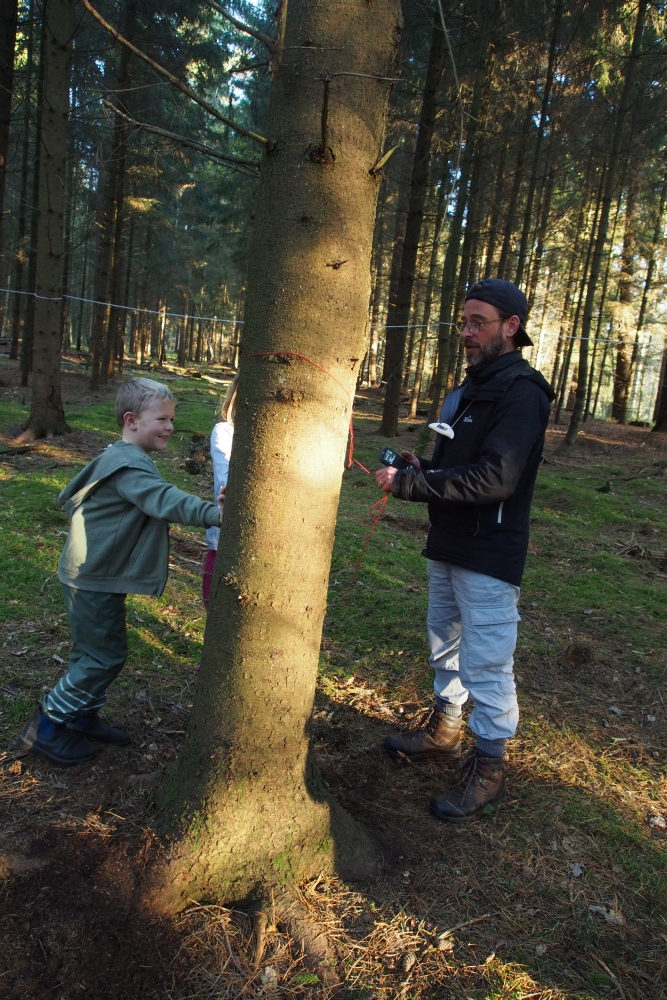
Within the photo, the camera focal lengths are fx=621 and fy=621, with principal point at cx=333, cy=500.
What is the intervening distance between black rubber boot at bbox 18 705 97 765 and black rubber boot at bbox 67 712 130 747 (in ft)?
0.20

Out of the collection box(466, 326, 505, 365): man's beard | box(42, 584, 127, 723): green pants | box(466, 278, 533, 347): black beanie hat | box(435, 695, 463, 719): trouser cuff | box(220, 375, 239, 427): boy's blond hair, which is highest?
box(466, 278, 533, 347): black beanie hat

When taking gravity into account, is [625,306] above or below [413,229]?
above

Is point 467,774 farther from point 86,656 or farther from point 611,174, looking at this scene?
point 611,174

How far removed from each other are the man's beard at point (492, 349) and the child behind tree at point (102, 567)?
1390 millimetres

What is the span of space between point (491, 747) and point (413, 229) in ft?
37.9

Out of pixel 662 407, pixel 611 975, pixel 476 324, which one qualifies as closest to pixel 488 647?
pixel 611 975

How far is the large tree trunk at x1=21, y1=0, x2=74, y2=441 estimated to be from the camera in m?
8.43

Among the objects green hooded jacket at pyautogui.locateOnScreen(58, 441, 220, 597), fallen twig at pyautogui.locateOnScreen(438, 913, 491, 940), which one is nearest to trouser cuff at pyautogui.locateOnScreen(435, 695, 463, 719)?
fallen twig at pyautogui.locateOnScreen(438, 913, 491, 940)

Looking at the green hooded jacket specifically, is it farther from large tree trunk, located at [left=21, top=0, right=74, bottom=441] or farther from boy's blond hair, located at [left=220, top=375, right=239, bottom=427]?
large tree trunk, located at [left=21, top=0, right=74, bottom=441]

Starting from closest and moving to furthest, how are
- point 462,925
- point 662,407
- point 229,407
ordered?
point 462,925
point 229,407
point 662,407

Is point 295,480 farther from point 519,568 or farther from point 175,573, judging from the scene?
point 175,573

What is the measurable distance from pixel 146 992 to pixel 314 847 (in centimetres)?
68

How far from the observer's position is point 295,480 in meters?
2.04

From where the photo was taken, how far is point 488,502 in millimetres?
2561
